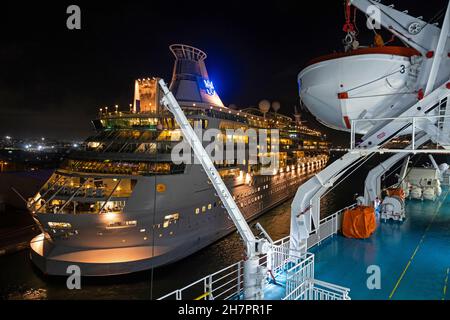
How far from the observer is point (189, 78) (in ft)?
88.8

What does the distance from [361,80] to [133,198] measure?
12.5 m

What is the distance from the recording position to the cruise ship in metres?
14.9

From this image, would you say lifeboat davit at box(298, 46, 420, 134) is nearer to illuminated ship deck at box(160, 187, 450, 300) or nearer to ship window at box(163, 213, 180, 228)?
illuminated ship deck at box(160, 187, 450, 300)

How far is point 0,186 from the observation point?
30922mm

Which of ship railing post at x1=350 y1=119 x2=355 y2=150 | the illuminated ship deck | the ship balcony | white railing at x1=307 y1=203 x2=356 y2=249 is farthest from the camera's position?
the ship balcony

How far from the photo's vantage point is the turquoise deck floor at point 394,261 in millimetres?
6543

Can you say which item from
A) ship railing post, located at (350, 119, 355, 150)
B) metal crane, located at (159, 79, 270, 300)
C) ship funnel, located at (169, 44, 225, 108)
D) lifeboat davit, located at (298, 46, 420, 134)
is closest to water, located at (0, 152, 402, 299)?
metal crane, located at (159, 79, 270, 300)

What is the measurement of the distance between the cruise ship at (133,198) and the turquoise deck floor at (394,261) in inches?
243

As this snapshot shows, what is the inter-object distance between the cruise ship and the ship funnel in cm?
36

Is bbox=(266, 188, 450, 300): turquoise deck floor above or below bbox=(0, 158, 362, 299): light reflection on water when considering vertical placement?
above

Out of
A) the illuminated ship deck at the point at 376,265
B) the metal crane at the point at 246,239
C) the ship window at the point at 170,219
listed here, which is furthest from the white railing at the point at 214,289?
the ship window at the point at 170,219

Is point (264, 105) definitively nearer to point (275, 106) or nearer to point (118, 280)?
point (275, 106)

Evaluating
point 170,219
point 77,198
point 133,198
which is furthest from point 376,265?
point 77,198
